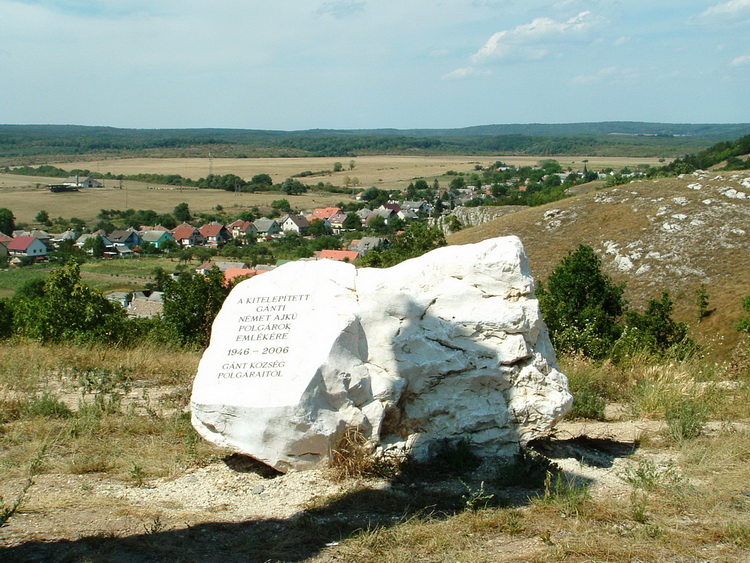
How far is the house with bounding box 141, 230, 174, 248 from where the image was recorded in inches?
2884

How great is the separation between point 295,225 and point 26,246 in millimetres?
29532

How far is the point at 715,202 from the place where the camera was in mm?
36406

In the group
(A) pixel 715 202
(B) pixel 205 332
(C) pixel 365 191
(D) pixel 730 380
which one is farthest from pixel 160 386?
(C) pixel 365 191

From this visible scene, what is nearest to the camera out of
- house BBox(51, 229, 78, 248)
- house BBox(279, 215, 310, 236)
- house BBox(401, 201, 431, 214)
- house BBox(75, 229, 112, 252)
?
house BBox(51, 229, 78, 248)

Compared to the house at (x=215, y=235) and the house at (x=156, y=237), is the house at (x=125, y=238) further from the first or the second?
the house at (x=215, y=235)

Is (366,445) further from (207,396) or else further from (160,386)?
(160,386)

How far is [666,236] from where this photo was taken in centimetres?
3447

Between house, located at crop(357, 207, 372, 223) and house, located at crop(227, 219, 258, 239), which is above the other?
house, located at crop(357, 207, 372, 223)

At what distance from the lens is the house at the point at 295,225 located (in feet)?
264

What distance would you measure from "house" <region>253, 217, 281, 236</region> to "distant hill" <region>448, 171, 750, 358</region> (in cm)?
3773

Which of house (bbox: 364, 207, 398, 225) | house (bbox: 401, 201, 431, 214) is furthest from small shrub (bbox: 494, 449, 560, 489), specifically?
house (bbox: 401, 201, 431, 214)

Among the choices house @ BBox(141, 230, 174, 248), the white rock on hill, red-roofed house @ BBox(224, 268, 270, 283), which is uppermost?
the white rock on hill

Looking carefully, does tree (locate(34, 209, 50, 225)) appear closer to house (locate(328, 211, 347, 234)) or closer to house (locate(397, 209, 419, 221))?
house (locate(328, 211, 347, 234))

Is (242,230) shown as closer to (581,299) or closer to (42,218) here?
(42,218)
